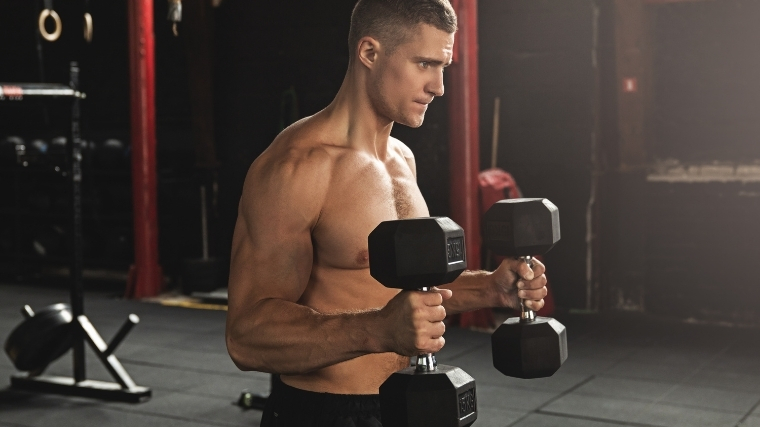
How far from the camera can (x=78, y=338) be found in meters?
4.32

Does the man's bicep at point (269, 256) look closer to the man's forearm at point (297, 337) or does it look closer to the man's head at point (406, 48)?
the man's forearm at point (297, 337)

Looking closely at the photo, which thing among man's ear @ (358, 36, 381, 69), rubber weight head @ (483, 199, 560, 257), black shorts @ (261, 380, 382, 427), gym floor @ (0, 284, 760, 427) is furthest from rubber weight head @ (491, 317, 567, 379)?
gym floor @ (0, 284, 760, 427)

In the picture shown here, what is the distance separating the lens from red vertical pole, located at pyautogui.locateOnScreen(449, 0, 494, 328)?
543 centimetres

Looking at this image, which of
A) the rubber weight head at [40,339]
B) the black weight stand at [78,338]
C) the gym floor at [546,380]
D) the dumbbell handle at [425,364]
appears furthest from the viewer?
the rubber weight head at [40,339]

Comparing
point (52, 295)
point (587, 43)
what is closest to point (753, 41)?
point (587, 43)

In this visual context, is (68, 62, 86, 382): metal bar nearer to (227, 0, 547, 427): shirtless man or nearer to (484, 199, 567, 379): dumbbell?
(227, 0, 547, 427): shirtless man

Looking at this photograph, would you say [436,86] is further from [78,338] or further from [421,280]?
[78,338]

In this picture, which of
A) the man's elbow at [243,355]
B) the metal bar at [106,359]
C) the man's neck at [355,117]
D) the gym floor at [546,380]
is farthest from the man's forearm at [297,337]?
the metal bar at [106,359]

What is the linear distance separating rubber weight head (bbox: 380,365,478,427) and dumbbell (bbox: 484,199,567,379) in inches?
11.5

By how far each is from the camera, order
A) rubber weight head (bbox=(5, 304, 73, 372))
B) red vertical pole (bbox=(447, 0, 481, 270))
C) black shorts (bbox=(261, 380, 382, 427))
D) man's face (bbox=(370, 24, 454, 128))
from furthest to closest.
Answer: red vertical pole (bbox=(447, 0, 481, 270)) < rubber weight head (bbox=(5, 304, 73, 372)) < black shorts (bbox=(261, 380, 382, 427)) < man's face (bbox=(370, 24, 454, 128))

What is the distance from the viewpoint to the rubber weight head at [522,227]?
1764mm

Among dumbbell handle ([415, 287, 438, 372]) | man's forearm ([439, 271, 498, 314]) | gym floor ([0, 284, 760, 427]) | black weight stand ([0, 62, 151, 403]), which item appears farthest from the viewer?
black weight stand ([0, 62, 151, 403])

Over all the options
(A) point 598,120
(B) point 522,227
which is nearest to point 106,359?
A: (B) point 522,227

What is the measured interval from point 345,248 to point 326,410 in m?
0.31
